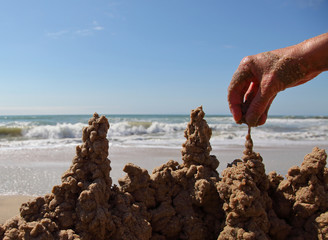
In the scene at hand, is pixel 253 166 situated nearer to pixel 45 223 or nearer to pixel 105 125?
pixel 105 125

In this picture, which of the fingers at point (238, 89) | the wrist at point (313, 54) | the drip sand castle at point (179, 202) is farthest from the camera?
the drip sand castle at point (179, 202)

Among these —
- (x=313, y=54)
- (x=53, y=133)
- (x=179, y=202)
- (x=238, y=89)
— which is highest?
(x=313, y=54)

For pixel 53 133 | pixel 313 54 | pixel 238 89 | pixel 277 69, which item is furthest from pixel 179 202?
pixel 53 133

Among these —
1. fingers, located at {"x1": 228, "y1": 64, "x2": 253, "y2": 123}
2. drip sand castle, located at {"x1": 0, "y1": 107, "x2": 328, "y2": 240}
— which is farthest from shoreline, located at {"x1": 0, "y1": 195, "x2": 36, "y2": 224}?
fingers, located at {"x1": 228, "y1": 64, "x2": 253, "y2": 123}

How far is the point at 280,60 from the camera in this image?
1.62m

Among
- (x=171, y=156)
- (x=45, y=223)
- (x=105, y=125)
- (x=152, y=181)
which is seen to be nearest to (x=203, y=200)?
(x=152, y=181)

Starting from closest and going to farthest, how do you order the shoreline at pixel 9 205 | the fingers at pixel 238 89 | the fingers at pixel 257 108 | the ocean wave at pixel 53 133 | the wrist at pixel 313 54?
1. the wrist at pixel 313 54
2. the fingers at pixel 257 108
3. the fingers at pixel 238 89
4. the shoreline at pixel 9 205
5. the ocean wave at pixel 53 133

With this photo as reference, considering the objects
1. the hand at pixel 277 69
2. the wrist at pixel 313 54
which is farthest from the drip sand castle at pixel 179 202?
the wrist at pixel 313 54

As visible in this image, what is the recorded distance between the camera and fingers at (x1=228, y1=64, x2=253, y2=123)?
5.92 feet

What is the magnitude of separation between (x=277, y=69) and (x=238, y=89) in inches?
11.9

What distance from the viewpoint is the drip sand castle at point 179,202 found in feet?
6.86

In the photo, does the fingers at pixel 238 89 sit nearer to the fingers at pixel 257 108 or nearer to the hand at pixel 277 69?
the hand at pixel 277 69

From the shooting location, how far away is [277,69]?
1628 mm

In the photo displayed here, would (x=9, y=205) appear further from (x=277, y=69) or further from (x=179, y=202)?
(x=277, y=69)
